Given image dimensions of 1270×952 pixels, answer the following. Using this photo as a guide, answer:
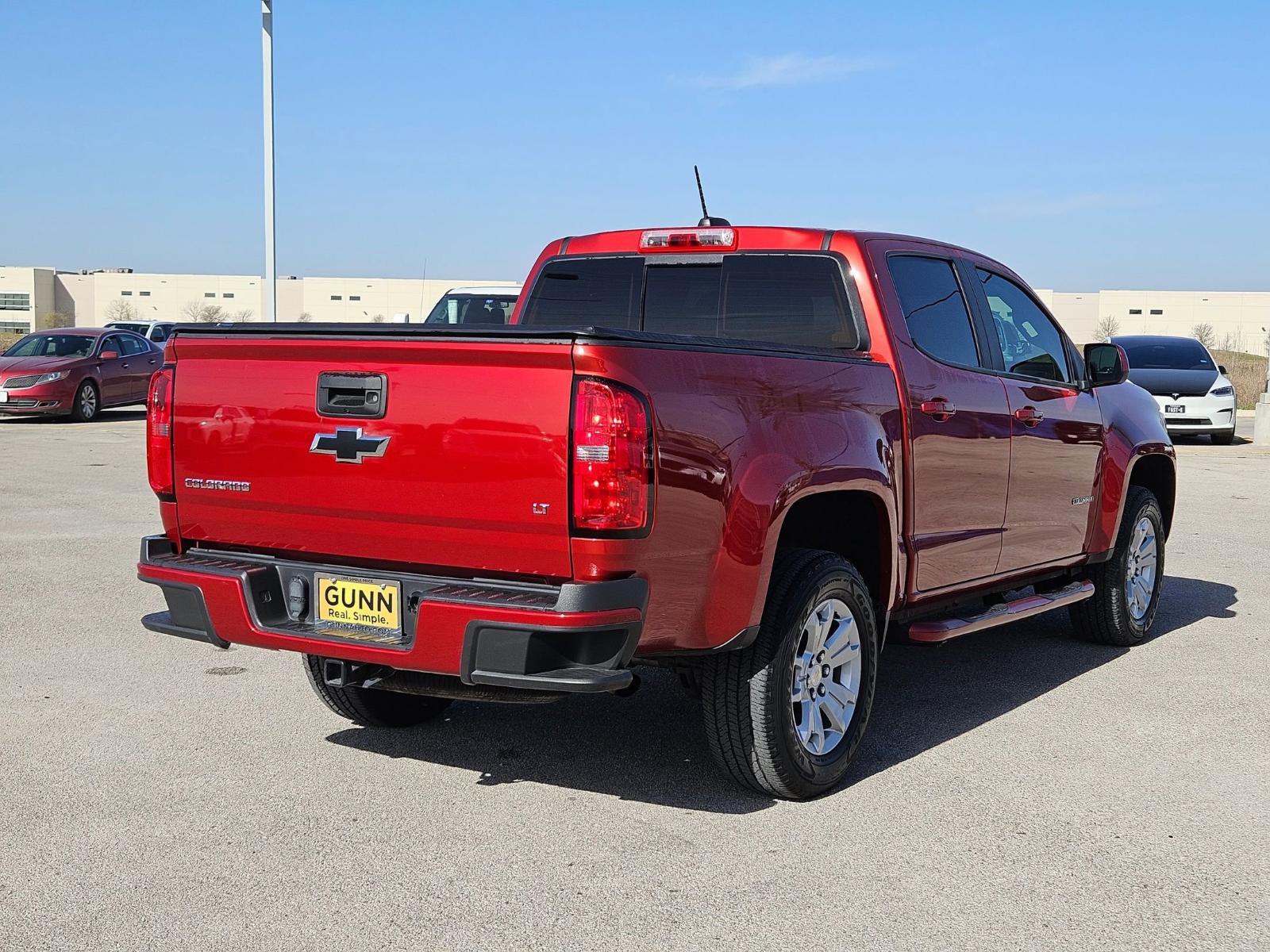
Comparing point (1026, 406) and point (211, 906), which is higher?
point (1026, 406)

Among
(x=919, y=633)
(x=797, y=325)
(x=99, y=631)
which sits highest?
(x=797, y=325)

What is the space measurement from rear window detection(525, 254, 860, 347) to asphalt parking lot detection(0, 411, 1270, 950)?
1647 mm

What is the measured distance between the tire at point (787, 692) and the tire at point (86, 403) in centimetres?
1993

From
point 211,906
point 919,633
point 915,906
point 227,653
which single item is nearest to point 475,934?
point 211,906

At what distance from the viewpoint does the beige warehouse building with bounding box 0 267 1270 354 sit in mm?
115312

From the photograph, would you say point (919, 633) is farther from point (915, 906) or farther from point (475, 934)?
point (475, 934)

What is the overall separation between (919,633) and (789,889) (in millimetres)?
1770

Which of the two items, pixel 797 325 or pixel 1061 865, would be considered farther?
pixel 797 325

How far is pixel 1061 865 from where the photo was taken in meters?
4.18

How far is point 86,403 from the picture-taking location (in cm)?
2255

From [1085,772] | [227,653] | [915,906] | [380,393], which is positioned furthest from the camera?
[227,653]

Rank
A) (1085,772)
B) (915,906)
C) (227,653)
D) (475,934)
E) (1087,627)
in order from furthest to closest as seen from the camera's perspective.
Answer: (1087,627)
(227,653)
(1085,772)
(915,906)
(475,934)

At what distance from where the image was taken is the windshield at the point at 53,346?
22.7 m

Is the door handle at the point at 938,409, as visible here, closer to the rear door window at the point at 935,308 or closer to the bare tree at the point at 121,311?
the rear door window at the point at 935,308
